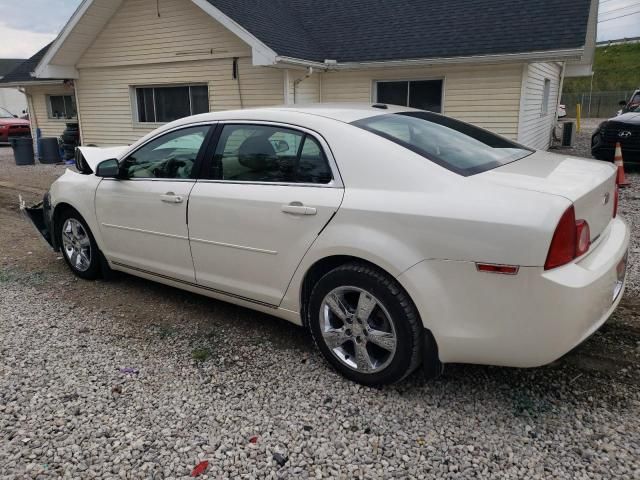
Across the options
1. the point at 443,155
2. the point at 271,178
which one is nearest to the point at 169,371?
the point at 271,178

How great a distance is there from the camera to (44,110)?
16625mm

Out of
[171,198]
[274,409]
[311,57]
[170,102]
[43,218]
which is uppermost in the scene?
[311,57]

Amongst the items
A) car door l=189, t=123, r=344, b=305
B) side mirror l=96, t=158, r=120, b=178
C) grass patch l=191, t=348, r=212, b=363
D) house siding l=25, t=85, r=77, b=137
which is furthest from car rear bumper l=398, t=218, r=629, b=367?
house siding l=25, t=85, r=77, b=137

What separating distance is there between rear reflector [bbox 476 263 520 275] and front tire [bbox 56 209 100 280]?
11.7 feet

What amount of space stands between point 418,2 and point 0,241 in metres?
10.3

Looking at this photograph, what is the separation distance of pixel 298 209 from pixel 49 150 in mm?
14701

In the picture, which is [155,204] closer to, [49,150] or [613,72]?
[49,150]

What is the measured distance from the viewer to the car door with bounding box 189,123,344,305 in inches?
122

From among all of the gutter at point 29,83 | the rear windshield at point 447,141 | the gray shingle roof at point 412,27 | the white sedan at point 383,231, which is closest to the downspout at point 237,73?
the gray shingle roof at point 412,27

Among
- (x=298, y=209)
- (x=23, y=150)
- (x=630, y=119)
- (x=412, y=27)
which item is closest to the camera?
(x=298, y=209)

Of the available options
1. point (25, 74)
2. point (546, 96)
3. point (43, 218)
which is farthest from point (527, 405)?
point (25, 74)

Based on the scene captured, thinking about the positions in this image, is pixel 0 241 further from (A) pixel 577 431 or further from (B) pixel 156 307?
(A) pixel 577 431

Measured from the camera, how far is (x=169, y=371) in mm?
3355

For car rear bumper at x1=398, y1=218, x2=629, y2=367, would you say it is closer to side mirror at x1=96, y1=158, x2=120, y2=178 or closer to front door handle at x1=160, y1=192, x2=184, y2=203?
front door handle at x1=160, y1=192, x2=184, y2=203
